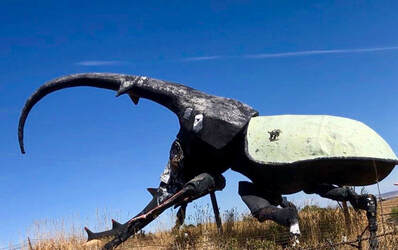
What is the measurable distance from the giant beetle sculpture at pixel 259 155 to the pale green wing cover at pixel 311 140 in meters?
0.01

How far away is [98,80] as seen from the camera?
26.3 feet

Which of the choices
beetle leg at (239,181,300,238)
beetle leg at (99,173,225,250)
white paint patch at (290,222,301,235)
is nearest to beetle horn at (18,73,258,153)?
beetle leg at (99,173,225,250)

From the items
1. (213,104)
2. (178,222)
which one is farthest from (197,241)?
(213,104)

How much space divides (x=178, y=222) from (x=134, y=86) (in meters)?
2.21

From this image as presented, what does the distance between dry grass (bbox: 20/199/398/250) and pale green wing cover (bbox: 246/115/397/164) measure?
100 centimetres

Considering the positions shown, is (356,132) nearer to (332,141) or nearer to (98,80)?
(332,141)

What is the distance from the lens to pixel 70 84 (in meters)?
8.18

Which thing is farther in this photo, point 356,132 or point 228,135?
point 228,135

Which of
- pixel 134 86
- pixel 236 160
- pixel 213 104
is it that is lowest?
pixel 236 160

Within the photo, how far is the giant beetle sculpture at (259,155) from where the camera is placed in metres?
5.94

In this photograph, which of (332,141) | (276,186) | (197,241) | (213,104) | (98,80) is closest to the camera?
(332,141)

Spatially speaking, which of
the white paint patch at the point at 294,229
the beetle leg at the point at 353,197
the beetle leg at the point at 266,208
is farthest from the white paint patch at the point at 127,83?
the white paint patch at the point at 294,229

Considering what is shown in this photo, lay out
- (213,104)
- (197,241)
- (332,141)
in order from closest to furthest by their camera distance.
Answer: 1. (332,141)
2. (213,104)
3. (197,241)

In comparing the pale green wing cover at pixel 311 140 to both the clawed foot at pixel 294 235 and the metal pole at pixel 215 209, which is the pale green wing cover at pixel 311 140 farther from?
the metal pole at pixel 215 209
